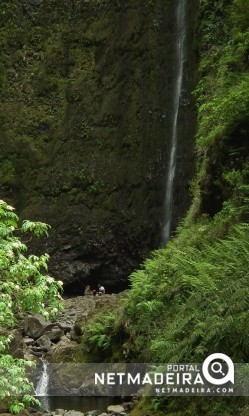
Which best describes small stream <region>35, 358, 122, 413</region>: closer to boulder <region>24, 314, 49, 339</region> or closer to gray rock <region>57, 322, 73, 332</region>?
boulder <region>24, 314, 49, 339</region>

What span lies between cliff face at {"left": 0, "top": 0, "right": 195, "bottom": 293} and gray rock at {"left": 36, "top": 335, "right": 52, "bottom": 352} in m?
9.13

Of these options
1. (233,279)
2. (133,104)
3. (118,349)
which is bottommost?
(118,349)

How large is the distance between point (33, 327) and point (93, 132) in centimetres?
1135

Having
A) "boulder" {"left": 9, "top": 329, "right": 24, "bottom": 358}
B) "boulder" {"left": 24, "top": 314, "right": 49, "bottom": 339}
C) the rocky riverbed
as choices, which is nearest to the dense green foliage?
the rocky riverbed

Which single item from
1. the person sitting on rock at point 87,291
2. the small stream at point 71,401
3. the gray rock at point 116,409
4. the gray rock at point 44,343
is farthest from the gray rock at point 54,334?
the person sitting on rock at point 87,291

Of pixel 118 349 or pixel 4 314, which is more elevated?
pixel 4 314

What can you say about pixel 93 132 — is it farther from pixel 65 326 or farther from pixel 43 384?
pixel 43 384

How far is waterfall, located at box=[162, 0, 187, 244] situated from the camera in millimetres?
24219

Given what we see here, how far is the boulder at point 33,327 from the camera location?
16862 mm

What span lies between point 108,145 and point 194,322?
17441 millimetres

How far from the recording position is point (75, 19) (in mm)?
27641

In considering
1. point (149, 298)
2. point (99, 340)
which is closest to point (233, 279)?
point (149, 298)

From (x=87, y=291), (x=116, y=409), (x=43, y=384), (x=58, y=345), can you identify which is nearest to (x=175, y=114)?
(x=87, y=291)

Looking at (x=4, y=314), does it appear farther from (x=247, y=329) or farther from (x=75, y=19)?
(x=75, y=19)
